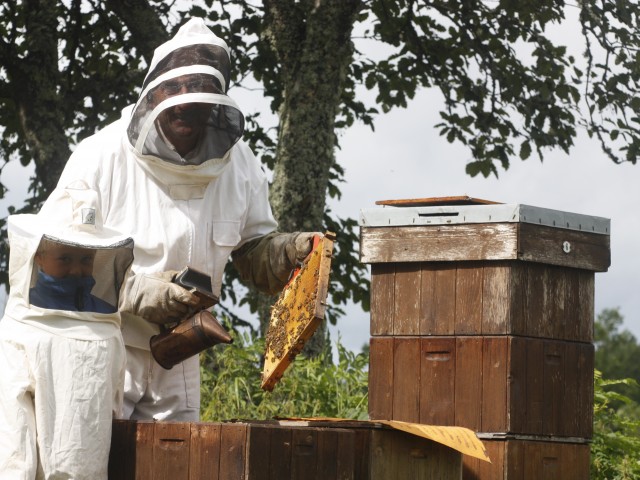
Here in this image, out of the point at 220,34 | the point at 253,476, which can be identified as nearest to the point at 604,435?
the point at 253,476

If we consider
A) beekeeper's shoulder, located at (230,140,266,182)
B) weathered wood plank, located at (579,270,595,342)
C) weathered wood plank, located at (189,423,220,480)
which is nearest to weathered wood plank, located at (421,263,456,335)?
weathered wood plank, located at (579,270,595,342)

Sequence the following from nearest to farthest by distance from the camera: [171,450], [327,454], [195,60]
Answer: [171,450] < [327,454] < [195,60]

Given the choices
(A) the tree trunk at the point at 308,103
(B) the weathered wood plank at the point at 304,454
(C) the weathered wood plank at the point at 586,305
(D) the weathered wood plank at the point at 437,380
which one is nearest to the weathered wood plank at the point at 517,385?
(D) the weathered wood plank at the point at 437,380

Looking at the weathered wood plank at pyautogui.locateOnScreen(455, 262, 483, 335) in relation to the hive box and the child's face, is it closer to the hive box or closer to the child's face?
the hive box

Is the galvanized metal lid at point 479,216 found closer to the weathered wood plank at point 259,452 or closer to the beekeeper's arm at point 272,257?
the beekeeper's arm at point 272,257

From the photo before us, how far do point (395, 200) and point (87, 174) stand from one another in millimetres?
1321

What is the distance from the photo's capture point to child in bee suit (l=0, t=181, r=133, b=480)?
10.2ft

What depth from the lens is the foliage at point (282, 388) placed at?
6598mm

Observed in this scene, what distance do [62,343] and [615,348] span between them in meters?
54.0

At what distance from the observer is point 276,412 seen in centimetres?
669

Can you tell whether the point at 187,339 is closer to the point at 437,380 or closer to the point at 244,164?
the point at 244,164

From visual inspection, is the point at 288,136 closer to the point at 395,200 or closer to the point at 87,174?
the point at 395,200

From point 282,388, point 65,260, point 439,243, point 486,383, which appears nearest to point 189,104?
point 65,260

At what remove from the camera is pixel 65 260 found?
330 cm
